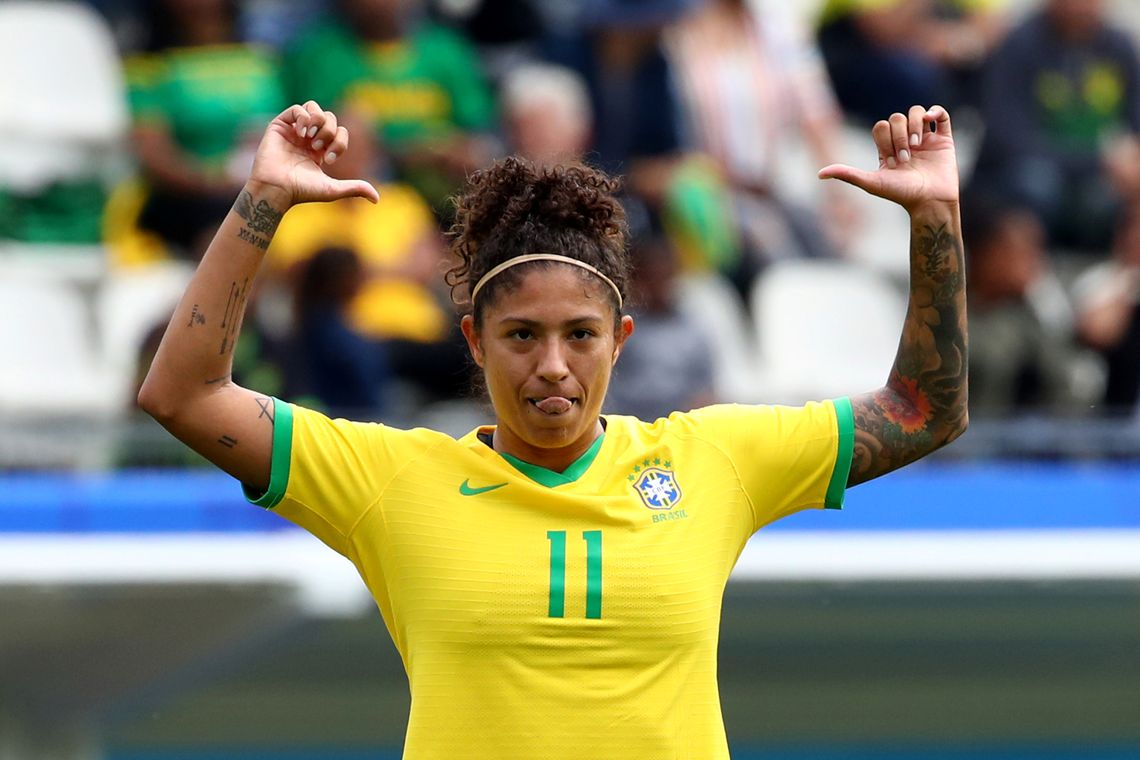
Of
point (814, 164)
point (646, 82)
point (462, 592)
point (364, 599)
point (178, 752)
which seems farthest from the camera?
point (814, 164)

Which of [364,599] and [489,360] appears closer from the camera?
[489,360]

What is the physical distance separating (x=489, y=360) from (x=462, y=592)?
1.20 ft

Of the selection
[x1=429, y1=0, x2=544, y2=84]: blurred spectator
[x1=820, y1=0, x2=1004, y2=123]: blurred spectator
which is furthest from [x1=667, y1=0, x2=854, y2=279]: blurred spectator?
[x1=429, y1=0, x2=544, y2=84]: blurred spectator

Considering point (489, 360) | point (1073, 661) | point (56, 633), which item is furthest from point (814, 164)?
point (489, 360)

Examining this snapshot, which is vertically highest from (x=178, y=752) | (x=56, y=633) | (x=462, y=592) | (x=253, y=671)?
(x=462, y=592)

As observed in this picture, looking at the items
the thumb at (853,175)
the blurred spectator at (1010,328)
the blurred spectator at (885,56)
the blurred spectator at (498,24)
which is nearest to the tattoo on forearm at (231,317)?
the thumb at (853,175)

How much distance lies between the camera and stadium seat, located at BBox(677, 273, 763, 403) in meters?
7.25

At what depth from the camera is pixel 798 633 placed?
611 centimetres

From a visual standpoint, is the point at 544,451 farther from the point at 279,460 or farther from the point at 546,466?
the point at 279,460

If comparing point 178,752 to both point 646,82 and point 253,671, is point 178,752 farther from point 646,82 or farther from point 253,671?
point 646,82

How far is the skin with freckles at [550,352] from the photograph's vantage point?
110 inches

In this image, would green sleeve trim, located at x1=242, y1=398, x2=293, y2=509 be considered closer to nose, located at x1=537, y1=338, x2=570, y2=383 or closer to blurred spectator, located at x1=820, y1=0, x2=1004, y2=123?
nose, located at x1=537, y1=338, x2=570, y2=383

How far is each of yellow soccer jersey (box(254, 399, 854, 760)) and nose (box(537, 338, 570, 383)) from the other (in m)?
0.19

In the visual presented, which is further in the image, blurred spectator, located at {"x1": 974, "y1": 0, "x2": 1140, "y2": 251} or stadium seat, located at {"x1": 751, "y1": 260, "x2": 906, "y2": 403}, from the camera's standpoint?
blurred spectator, located at {"x1": 974, "y1": 0, "x2": 1140, "y2": 251}
